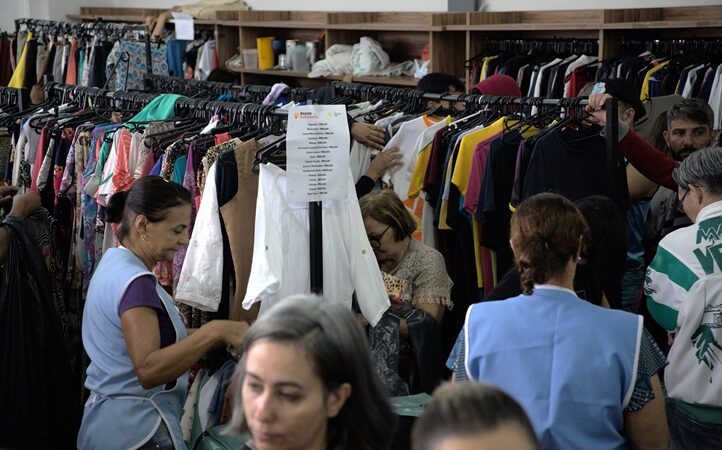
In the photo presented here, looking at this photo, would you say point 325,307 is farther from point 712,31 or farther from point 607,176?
point 712,31

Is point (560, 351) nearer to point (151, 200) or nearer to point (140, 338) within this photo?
point (140, 338)

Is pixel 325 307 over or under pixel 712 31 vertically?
A: under

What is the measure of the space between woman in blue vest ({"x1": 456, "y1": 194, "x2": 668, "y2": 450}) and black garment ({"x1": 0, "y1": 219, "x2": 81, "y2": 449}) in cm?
200

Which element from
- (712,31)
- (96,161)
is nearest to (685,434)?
(96,161)

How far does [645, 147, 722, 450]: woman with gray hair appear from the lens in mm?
3059

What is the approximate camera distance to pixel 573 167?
3793mm

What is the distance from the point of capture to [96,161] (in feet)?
14.0

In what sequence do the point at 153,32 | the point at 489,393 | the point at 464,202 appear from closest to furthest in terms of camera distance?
1. the point at 489,393
2. the point at 464,202
3. the point at 153,32

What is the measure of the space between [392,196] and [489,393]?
82.1 inches

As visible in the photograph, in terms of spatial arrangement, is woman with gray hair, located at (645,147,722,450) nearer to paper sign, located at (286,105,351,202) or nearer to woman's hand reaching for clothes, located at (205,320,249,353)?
paper sign, located at (286,105,351,202)

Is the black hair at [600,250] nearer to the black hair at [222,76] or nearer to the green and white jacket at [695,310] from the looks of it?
the green and white jacket at [695,310]

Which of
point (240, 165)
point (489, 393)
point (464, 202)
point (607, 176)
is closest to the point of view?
point (489, 393)

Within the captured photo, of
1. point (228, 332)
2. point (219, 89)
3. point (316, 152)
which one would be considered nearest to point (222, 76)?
point (219, 89)

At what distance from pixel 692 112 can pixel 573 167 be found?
102 cm
